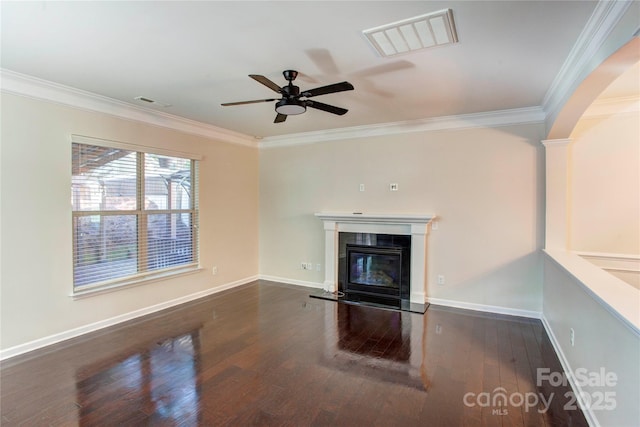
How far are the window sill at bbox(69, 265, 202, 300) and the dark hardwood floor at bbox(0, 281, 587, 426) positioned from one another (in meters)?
0.45

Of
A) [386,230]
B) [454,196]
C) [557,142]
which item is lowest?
[386,230]

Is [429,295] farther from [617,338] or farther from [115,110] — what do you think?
[115,110]

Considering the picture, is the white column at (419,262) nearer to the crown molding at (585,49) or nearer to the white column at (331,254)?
the white column at (331,254)

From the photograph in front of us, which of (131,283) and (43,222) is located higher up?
(43,222)

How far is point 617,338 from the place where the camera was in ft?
5.75

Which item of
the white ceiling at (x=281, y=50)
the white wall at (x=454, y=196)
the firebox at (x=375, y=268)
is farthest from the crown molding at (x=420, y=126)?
the firebox at (x=375, y=268)

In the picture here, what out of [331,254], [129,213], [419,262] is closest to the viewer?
[129,213]

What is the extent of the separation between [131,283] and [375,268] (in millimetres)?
3313

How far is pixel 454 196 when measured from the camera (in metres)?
4.43

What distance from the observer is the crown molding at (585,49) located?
6.02 feet

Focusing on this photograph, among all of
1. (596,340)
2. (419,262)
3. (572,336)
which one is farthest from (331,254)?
(596,340)

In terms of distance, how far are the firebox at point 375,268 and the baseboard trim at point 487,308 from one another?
0.46 meters

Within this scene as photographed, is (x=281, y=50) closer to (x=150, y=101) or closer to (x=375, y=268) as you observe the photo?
(x=150, y=101)

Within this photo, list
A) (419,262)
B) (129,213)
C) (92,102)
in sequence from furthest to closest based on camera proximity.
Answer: (419,262) < (129,213) < (92,102)
